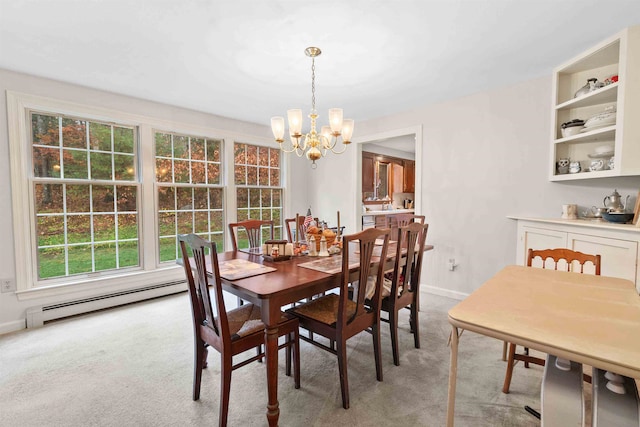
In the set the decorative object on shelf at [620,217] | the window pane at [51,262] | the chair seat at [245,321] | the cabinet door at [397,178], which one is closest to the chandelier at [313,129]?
the chair seat at [245,321]

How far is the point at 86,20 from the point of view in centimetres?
199

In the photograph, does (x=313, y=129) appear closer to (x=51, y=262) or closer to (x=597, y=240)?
(x=597, y=240)

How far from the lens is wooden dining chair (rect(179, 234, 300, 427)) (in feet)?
5.16

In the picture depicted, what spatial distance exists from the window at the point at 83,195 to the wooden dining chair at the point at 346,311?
2674 mm

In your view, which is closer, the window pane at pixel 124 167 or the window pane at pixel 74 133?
the window pane at pixel 74 133

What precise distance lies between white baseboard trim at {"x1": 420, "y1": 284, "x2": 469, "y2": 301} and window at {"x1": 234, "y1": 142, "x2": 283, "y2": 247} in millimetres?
2522

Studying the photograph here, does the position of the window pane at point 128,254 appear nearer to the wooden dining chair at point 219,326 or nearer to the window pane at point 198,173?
the window pane at point 198,173

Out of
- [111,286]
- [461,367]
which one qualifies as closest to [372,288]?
[461,367]

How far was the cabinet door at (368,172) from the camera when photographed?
5.81m

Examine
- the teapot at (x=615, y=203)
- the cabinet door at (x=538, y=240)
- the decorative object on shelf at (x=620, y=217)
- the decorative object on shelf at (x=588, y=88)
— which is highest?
the decorative object on shelf at (x=588, y=88)

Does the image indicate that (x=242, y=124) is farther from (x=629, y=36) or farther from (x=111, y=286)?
(x=629, y=36)

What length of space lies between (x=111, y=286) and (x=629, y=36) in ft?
16.8

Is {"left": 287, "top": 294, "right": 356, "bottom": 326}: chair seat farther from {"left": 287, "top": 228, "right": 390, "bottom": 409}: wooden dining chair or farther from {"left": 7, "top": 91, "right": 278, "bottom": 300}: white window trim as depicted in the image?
{"left": 7, "top": 91, "right": 278, "bottom": 300}: white window trim

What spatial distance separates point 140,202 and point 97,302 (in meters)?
1.19
